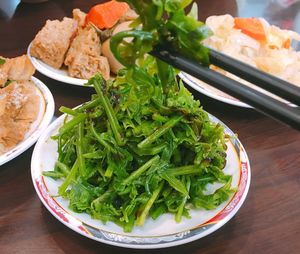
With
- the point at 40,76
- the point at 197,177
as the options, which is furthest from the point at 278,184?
the point at 40,76

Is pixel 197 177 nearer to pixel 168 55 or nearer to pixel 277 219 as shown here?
pixel 277 219

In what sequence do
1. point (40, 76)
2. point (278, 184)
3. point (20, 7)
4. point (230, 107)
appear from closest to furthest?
point (278, 184)
point (230, 107)
point (40, 76)
point (20, 7)

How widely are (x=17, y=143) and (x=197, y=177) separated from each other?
547 mm

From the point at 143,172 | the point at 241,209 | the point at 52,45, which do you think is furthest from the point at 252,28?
the point at 143,172

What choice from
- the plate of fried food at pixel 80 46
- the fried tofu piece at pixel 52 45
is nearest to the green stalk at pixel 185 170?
the plate of fried food at pixel 80 46

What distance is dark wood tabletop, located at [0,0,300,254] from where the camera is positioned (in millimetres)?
1065

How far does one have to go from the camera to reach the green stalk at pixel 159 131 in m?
1.03

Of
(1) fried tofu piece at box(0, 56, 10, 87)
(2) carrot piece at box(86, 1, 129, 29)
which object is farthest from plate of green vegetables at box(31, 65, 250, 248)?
(2) carrot piece at box(86, 1, 129, 29)

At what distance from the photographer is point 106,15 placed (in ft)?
5.72

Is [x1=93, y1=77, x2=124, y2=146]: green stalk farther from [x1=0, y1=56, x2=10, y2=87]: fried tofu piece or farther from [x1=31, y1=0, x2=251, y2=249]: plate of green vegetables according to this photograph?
[x1=0, y1=56, x2=10, y2=87]: fried tofu piece

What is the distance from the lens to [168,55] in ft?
2.42

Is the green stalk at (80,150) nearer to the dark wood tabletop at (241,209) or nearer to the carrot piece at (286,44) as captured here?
the dark wood tabletop at (241,209)

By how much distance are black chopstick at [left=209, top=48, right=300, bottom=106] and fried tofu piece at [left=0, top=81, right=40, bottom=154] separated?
73 cm

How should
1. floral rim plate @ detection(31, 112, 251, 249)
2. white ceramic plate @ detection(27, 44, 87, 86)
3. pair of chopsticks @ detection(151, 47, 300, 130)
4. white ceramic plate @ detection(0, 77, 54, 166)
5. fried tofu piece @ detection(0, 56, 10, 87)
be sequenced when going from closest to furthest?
pair of chopsticks @ detection(151, 47, 300, 130) → floral rim plate @ detection(31, 112, 251, 249) → white ceramic plate @ detection(0, 77, 54, 166) → fried tofu piece @ detection(0, 56, 10, 87) → white ceramic plate @ detection(27, 44, 87, 86)
